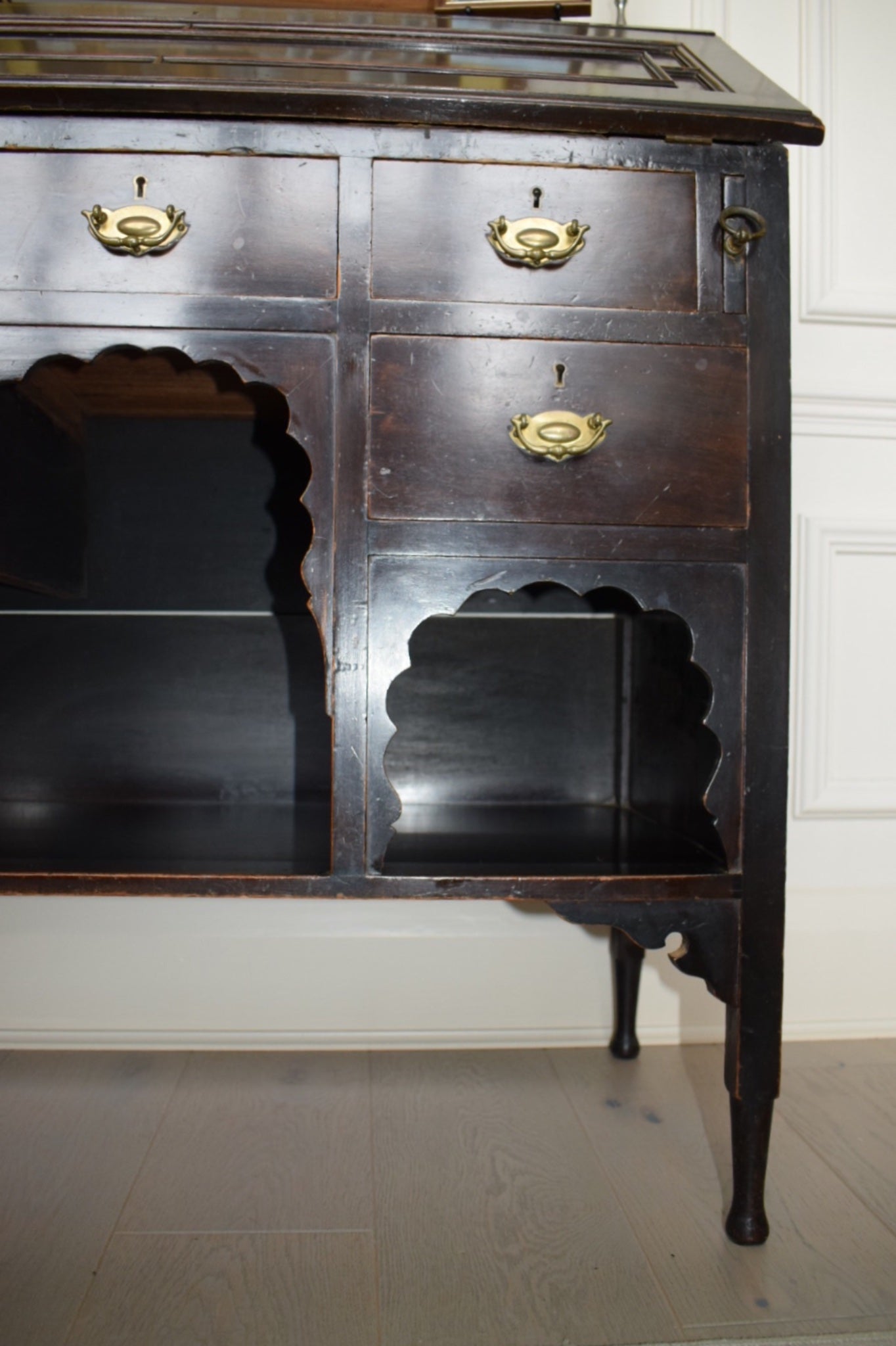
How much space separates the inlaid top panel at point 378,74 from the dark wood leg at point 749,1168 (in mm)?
750

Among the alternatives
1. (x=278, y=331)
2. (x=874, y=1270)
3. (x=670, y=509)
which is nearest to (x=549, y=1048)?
(x=874, y=1270)

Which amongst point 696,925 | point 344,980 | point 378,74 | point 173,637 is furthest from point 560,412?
point 344,980

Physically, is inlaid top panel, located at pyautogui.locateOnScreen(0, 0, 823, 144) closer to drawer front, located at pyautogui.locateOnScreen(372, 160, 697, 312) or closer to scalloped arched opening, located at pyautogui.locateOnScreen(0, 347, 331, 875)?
drawer front, located at pyautogui.locateOnScreen(372, 160, 697, 312)

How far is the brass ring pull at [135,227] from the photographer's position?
0.71 meters

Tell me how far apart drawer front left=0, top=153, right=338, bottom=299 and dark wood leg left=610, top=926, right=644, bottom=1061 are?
757 mm

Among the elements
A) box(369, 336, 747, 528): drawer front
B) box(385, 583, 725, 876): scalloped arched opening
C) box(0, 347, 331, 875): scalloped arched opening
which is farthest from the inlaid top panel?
box(385, 583, 725, 876): scalloped arched opening

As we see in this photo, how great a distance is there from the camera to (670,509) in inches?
29.7

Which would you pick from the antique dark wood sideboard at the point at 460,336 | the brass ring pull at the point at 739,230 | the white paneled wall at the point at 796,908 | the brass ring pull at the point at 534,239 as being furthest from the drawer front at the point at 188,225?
the white paneled wall at the point at 796,908

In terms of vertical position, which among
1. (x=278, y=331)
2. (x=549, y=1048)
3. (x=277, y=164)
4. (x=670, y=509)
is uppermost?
(x=277, y=164)

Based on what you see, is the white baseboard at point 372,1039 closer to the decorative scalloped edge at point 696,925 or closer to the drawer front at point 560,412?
the decorative scalloped edge at point 696,925

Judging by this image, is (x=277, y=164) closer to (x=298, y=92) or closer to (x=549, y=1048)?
(x=298, y=92)

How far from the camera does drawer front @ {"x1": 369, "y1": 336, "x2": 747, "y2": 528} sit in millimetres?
738

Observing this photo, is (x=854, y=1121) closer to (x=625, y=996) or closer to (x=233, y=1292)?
(x=625, y=996)

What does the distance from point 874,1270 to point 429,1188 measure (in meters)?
0.34
